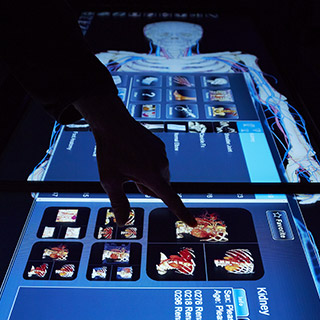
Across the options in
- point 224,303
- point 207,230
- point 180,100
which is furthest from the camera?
point 180,100

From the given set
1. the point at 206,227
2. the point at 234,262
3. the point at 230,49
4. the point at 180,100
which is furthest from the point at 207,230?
the point at 230,49

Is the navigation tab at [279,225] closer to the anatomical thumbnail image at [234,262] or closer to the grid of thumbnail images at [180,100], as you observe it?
the anatomical thumbnail image at [234,262]

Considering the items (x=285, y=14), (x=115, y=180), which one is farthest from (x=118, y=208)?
(x=285, y=14)

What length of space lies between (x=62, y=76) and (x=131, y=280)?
0.69 meters

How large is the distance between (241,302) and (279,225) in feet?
1.13

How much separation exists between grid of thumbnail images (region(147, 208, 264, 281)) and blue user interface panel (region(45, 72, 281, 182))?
0.66ft

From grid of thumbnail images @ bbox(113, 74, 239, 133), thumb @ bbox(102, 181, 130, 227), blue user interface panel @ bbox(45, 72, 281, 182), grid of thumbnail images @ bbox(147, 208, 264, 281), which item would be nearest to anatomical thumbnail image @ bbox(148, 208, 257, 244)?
grid of thumbnail images @ bbox(147, 208, 264, 281)

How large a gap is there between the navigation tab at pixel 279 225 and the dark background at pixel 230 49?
0.08 meters

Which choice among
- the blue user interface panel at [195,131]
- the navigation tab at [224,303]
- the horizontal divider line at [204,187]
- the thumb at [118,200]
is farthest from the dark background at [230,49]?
the thumb at [118,200]

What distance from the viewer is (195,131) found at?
169 cm

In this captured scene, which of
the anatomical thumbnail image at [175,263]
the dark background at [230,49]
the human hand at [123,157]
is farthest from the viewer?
the dark background at [230,49]

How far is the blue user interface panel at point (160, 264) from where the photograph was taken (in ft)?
3.43

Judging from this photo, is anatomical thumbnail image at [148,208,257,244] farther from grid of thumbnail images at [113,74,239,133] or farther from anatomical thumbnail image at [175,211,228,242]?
grid of thumbnail images at [113,74,239,133]

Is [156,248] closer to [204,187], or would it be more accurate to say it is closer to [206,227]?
[206,227]
